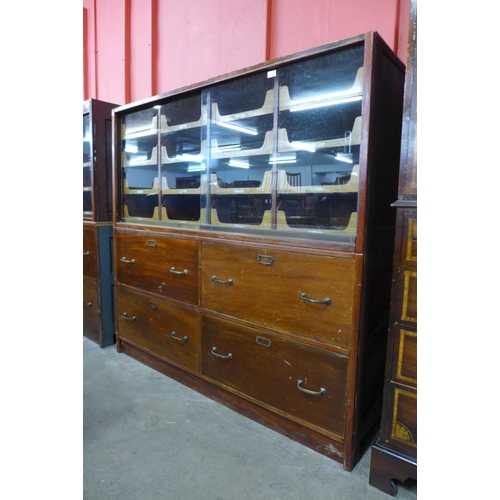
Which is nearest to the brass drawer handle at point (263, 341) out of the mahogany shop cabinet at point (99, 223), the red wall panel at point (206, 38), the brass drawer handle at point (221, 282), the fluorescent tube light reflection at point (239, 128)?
the brass drawer handle at point (221, 282)

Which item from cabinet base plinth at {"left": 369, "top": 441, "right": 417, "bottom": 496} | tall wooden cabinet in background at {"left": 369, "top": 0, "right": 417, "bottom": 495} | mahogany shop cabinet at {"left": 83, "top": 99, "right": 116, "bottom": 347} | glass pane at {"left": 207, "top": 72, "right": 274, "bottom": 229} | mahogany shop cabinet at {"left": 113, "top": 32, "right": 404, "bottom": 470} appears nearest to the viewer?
tall wooden cabinet in background at {"left": 369, "top": 0, "right": 417, "bottom": 495}

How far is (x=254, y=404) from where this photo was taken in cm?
190

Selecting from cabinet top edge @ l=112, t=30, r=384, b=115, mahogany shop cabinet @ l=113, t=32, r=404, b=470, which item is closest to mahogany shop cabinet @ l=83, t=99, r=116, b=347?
→ mahogany shop cabinet @ l=113, t=32, r=404, b=470

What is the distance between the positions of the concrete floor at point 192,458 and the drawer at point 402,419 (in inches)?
9.7

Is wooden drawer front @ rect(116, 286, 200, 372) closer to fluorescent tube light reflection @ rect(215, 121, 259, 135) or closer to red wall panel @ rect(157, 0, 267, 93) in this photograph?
fluorescent tube light reflection @ rect(215, 121, 259, 135)

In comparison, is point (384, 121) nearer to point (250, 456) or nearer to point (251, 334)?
point (251, 334)

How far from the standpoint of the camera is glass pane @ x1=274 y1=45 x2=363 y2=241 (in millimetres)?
1559

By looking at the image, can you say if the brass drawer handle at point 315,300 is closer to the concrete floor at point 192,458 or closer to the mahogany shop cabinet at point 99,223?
the concrete floor at point 192,458

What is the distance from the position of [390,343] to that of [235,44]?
7.64 feet

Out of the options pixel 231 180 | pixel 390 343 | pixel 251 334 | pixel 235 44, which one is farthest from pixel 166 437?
pixel 235 44

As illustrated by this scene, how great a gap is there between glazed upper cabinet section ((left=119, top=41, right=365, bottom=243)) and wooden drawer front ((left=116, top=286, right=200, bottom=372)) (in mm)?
574

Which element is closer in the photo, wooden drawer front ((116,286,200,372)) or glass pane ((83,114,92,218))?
wooden drawer front ((116,286,200,372))

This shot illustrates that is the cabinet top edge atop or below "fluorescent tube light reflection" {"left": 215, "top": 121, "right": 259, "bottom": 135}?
atop

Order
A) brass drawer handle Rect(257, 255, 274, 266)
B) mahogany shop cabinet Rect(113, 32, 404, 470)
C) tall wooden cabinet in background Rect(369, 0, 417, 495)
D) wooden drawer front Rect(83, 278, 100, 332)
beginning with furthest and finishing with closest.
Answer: wooden drawer front Rect(83, 278, 100, 332)
brass drawer handle Rect(257, 255, 274, 266)
mahogany shop cabinet Rect(113, 32, 404, 470)
tall wooden cabinet in background Rect(369, 0, 417, 495)
